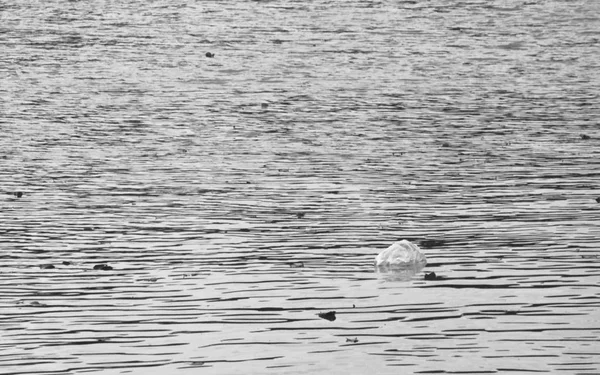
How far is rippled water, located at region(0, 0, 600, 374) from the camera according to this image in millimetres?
12172

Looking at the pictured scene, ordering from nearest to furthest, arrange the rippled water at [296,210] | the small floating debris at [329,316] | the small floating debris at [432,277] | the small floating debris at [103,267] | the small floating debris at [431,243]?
the rippled water at [296,210] < the small floating debris at [329,316] < the small floating debris at [432,277] < the small floating debris at [103,267] < the small floating debris at [431,243]

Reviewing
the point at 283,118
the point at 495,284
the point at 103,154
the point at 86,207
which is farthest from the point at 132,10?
the point at 495,284

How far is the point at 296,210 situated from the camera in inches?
719

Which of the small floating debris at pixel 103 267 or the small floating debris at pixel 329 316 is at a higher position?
the small floating debris at pixel 329 316

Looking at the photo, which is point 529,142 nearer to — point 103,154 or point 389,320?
point 103,154

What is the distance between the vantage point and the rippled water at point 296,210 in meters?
12.2

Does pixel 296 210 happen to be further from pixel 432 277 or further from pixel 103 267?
pixel 432 277

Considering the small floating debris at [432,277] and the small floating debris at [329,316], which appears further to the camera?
the small floating debris at [432,277]

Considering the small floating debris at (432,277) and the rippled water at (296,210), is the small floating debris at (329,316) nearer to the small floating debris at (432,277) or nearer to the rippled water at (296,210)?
the rippled water at (296,210)

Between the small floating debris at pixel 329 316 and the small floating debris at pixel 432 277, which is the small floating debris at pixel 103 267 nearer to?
the small floating debris at pixel 329 316

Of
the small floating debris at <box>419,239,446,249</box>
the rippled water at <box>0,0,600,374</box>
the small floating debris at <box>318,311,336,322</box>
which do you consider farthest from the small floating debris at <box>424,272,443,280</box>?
the small floating debris at <box>318,311,336,322</box>

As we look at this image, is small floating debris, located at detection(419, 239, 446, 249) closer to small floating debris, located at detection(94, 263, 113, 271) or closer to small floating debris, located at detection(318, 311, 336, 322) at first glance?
small floating debris, located at detection(318, 311, 336, 322)

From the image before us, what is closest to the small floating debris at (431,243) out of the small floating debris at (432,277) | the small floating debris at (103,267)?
the small floating debris at (432,277)

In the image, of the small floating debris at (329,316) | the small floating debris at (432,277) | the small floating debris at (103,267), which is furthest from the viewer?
the small floating debris at (103,267)
